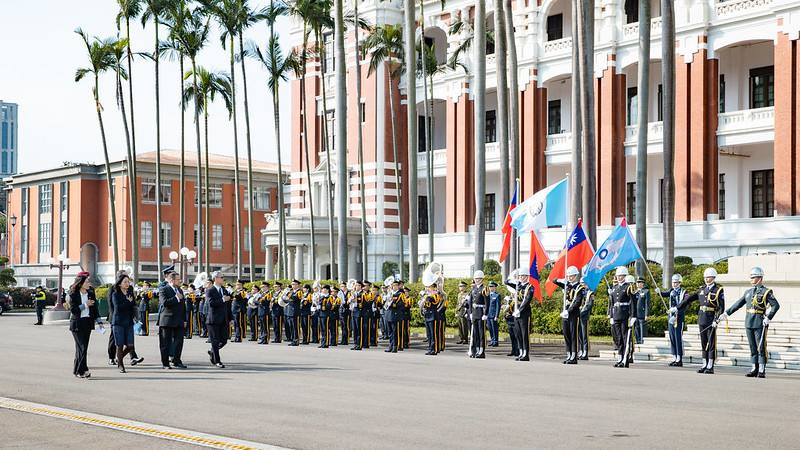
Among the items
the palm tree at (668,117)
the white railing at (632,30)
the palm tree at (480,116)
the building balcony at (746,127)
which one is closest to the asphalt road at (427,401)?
the palm tree at (668,117)

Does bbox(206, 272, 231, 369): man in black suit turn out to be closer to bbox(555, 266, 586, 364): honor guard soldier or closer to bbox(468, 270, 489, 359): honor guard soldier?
bbox(468, 270, 489, 359): honor guard soldier

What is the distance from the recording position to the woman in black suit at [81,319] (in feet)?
57.4

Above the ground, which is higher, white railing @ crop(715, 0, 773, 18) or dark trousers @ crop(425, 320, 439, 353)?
white railing @ crop(715, 0, 773, 18)

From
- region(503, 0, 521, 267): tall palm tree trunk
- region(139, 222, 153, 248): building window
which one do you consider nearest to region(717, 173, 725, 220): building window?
region(503, 0, 521, 267): tall palm tree trunk

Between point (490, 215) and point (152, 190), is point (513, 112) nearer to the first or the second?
point (490, 215)

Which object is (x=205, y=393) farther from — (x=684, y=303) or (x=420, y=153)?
(x=420, y=153)

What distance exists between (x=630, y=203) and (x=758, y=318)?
91.0ft

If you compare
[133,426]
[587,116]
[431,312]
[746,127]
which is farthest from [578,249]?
[746,127]

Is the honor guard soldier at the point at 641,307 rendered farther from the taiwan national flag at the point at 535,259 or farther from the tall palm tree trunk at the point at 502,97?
the tall palm tree trunk at the point at 502,97

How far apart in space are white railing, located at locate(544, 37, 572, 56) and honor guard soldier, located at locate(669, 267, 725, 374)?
27671 mm

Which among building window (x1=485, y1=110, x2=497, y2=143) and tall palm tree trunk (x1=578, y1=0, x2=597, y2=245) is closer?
tall palm tree trunk (x1=578, y1=0, x2=597, y2=245)

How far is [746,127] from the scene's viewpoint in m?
40.9

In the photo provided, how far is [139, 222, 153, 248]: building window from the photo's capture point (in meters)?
76.5

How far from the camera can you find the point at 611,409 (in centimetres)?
1307
